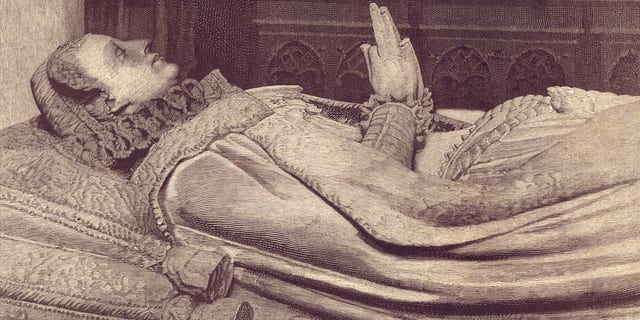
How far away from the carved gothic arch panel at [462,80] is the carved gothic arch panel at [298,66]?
0.67m

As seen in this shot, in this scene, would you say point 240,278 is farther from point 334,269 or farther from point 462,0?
point 462,0

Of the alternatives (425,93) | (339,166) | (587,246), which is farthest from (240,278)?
(425,93)

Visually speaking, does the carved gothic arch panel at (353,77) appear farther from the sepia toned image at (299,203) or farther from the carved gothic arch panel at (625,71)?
the sepia toned image at (299,203)

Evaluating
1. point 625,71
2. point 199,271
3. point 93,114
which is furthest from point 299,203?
point 625,71

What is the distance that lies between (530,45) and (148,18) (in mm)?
2078

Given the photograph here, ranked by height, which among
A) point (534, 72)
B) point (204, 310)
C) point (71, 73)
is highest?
point (71, 73)

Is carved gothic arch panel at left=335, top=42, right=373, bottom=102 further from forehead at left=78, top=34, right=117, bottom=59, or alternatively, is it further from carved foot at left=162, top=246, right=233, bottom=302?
carved foot at left=162, top=246, right=233, bottom=302

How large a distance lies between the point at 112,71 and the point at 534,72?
2.60m

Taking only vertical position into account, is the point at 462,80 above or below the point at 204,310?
above

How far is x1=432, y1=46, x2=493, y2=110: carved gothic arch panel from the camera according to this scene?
3701 mm

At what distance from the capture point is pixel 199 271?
1521mm

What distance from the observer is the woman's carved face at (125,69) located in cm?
183

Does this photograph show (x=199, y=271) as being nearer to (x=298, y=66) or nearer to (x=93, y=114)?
(x=93, y=114)

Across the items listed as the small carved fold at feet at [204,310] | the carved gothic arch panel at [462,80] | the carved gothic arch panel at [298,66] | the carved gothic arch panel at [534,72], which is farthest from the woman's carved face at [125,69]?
the carved gothic arch panel at [534,72]
